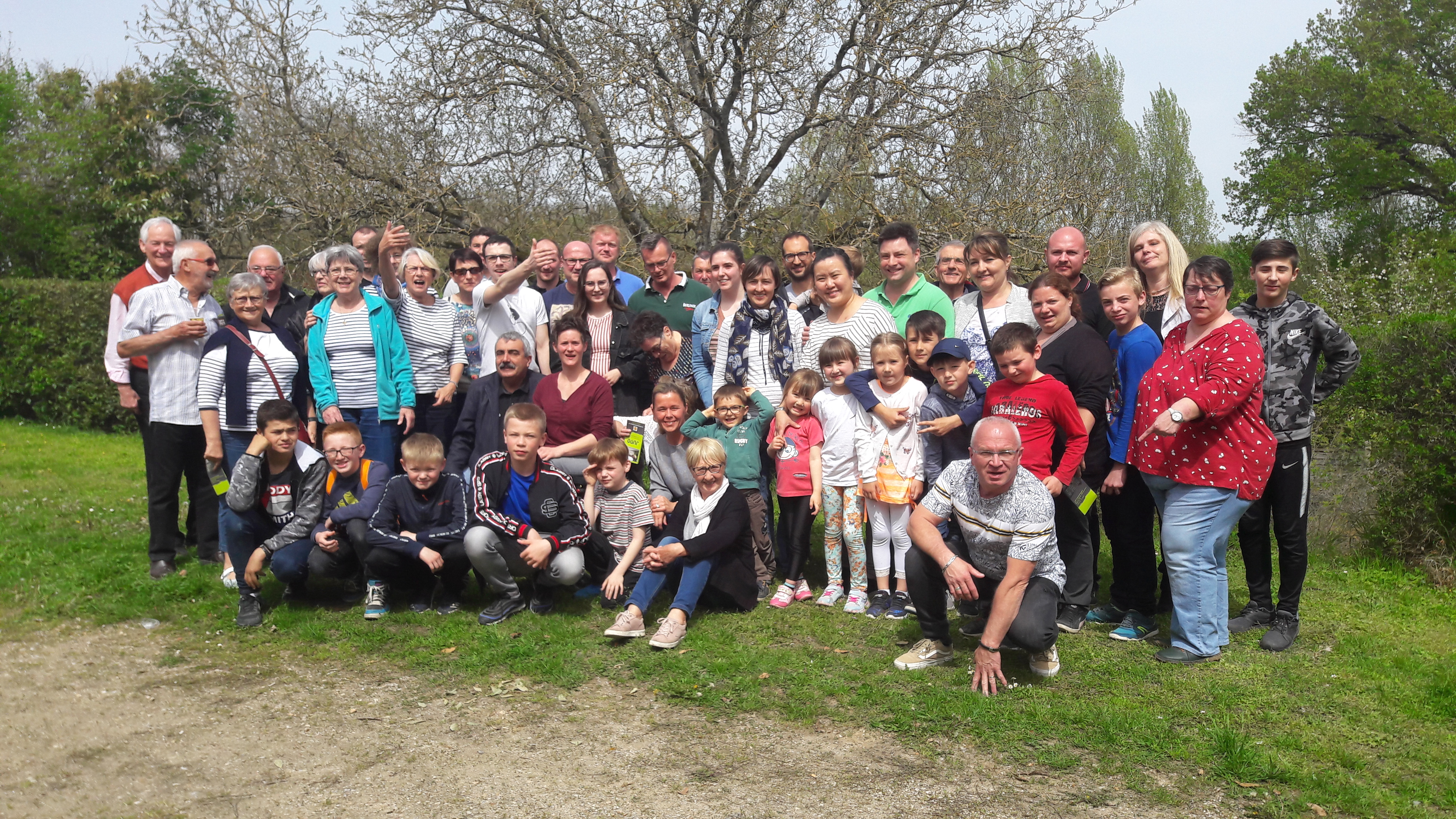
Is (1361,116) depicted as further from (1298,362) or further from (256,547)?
(256,547)

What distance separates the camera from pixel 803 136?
444 inches

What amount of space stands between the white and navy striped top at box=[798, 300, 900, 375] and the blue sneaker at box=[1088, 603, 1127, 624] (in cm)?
189

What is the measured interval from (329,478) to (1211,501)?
190 inches

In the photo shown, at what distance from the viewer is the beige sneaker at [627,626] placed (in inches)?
198

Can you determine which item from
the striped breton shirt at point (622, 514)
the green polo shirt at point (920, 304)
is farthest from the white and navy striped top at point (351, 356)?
the green polo shirt at point (920, 304)

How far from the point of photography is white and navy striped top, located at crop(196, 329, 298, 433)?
591 centimetres

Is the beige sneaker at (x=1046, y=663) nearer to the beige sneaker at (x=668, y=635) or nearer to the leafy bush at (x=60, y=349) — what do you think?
the beige sneaker at (x=668, y=635)

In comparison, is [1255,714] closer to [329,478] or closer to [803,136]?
[329,478]

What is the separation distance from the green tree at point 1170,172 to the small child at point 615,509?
28.9m

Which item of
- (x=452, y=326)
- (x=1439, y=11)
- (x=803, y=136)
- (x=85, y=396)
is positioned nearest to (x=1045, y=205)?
(x=803, y=136)

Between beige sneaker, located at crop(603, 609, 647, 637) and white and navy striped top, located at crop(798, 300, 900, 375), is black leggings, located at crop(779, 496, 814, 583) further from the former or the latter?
beige sneaker, located at crop(603, 609, 647, 637)

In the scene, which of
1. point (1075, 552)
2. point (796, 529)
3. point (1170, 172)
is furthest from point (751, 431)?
point (1170, 172)

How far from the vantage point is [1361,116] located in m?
29.7

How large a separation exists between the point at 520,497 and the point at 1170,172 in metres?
30.6
